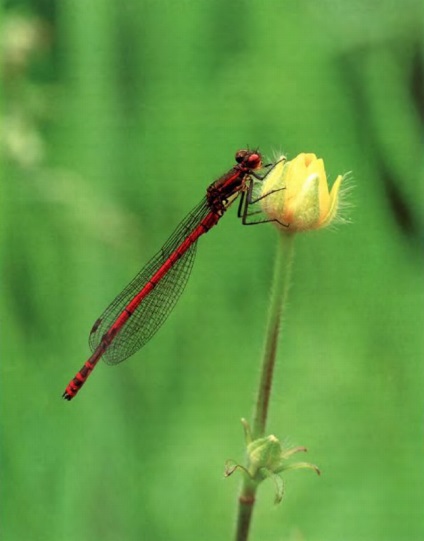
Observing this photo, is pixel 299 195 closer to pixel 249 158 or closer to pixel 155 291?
pixel 249 158

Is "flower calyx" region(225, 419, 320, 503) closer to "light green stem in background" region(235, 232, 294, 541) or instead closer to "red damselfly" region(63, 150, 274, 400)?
"light green stem in background" region(235, 232, 294, 541)

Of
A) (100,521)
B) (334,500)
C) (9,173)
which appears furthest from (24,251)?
(334,500)

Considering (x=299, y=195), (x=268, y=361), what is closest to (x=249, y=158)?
(x=299, y=195)

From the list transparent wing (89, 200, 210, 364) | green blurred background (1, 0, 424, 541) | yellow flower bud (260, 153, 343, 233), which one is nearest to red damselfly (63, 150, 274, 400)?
transparent wing (89, 200, 210, 364)

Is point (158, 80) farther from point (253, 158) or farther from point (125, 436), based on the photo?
point (125, 436)

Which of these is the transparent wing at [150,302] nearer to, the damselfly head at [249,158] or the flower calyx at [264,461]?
the damselfly head at [249,158]

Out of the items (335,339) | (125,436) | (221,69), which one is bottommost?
(125,436)
